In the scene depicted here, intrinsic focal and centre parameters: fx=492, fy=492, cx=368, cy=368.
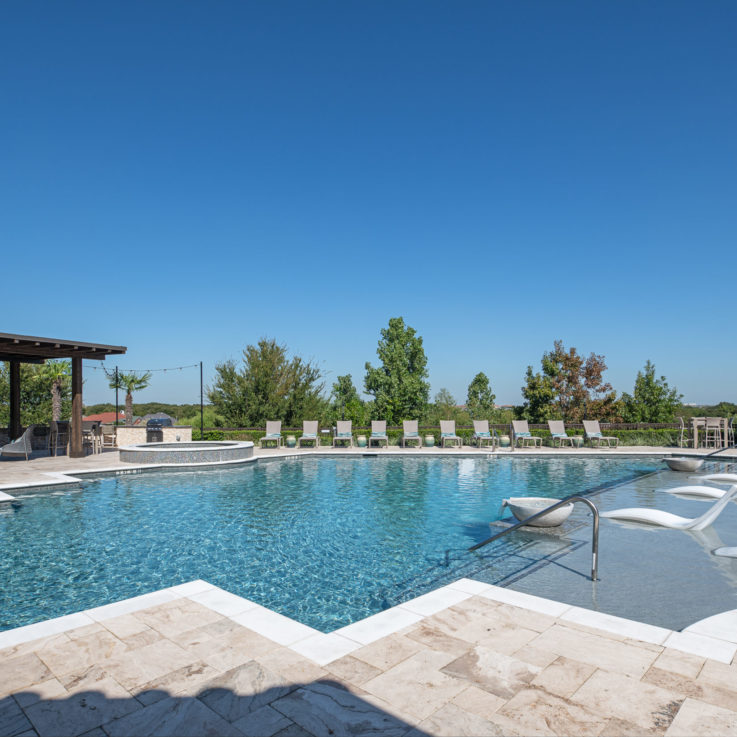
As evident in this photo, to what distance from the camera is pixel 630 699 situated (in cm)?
221

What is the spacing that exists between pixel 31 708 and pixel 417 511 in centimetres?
599

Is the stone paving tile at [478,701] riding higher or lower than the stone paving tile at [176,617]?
higher

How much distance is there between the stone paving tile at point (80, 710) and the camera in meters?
2.02

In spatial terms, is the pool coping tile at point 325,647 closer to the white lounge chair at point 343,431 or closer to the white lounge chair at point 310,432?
the white lounge chair at point 310,432

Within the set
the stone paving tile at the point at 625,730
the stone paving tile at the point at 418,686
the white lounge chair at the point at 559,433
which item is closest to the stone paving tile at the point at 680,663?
the stone paving tile at the point at 625,730

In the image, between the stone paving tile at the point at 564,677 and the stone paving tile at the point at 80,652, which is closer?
the stone paving tile at the point at 564,677

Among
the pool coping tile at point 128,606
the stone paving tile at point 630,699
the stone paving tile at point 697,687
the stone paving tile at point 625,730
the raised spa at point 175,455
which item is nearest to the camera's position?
the stone paving tile at point 625,730

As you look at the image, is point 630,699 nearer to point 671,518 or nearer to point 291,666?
point 291,666

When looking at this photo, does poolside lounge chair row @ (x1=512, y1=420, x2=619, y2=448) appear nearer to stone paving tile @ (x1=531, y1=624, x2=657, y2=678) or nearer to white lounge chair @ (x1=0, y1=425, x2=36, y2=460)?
white lounge chair @ (x1=0, y1=425, x2=36, y2=460)

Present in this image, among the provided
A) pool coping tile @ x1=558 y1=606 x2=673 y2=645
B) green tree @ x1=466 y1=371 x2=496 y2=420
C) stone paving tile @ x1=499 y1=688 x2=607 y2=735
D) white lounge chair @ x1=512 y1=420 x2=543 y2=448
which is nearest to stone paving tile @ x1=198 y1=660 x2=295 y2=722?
stone paving tile @ x1=499 y1=688 x2=607 y2=735

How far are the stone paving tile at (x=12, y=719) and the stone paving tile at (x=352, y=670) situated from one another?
1.31 m

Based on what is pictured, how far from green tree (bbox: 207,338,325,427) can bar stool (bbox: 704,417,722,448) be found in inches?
606

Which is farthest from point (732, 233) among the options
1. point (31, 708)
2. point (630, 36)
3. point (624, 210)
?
point (31, 708)

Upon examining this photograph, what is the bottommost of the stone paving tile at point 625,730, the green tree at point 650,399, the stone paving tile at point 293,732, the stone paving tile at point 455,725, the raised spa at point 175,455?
the stone paving tile at point 625,730
